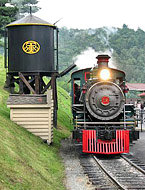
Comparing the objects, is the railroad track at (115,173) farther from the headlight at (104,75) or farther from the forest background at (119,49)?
the forest background at (119,49)

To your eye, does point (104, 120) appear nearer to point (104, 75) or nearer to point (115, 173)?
point (104, 75)

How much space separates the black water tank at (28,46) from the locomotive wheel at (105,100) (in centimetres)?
458

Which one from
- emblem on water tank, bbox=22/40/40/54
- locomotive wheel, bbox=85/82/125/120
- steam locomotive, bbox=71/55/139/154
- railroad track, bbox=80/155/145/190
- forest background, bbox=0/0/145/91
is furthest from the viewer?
forest background, bbox=0/0/145/91

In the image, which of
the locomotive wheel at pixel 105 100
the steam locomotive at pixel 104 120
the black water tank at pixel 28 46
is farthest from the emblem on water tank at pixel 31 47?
the locomotive wheel at pixel 105 100

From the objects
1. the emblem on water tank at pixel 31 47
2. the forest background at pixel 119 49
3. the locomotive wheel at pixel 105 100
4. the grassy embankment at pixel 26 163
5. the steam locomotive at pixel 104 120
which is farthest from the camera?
the forest background at pixel 119 49

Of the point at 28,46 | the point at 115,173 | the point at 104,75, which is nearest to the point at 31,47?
the point at 28,46

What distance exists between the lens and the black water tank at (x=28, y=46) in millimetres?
15891

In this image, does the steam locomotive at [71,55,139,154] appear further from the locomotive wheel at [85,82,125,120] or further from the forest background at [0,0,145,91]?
the forest background at [0,0,145,91]

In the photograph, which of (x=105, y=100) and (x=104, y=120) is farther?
(x=104, y=120)

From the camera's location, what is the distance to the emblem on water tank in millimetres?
15882

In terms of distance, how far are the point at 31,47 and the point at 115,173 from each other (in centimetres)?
853

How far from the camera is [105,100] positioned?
40.7 ft

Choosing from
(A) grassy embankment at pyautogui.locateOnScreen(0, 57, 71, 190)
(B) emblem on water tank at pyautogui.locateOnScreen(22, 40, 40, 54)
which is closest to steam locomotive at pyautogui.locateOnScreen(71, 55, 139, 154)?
(A) grassy embankment at pyautogui.locateOnScreen(0, 57, 71, 190)

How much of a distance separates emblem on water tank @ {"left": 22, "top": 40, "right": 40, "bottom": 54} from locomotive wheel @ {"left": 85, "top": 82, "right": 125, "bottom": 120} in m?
4.84
